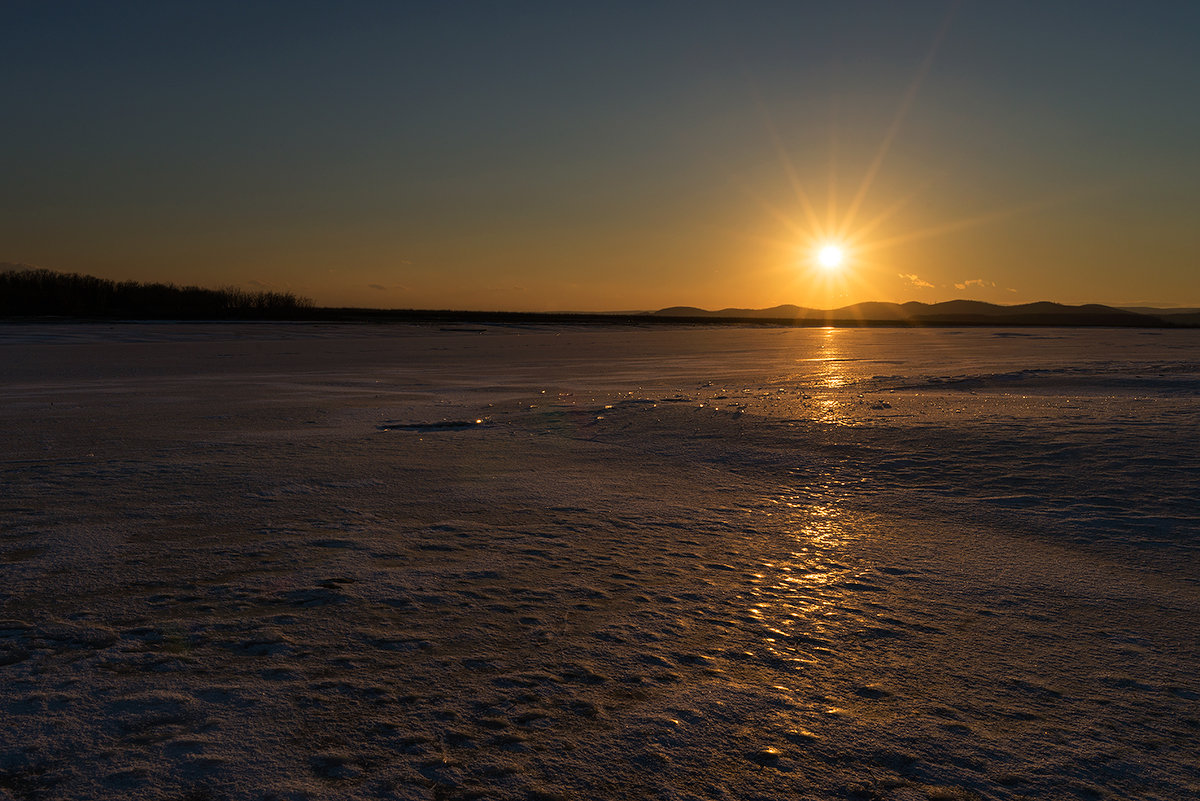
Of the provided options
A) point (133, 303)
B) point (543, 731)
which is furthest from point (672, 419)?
point (133, 303)

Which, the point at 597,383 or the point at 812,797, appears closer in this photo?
the point at 812,797

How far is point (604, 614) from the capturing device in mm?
2988

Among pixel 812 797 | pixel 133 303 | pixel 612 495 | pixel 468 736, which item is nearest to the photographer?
pixel 812 797

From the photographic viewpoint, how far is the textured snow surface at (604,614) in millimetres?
2008

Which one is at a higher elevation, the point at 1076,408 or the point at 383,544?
the point at 1076,408

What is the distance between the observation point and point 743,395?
10.3m

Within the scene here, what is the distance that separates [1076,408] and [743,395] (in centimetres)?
377

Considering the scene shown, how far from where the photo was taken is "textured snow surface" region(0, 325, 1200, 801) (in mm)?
2008

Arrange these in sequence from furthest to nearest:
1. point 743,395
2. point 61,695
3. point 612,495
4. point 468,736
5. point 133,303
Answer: point 133,303, point 743,395, point 612,495, point 61,695, point 468,736

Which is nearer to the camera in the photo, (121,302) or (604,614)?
(604,614)

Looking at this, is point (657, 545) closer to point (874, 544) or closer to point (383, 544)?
point (874, 544)

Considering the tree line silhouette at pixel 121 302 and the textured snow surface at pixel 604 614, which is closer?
the textured snow surface at pixel 604 614

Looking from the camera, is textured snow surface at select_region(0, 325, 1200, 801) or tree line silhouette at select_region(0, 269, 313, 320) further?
tree line silhouette at select_region(0, 269, 313, 320)

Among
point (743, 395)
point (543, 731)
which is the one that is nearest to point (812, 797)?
point (543, 731)
